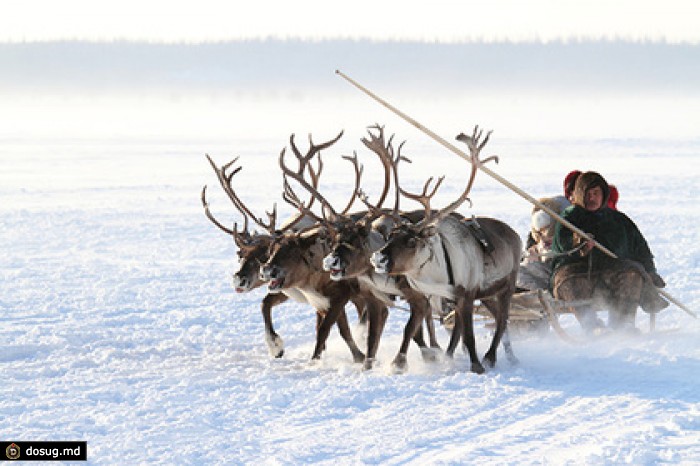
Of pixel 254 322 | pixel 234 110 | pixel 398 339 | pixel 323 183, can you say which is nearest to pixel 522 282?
pixel 398 339

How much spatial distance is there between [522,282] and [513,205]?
12.7 metres

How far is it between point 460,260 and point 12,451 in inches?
151

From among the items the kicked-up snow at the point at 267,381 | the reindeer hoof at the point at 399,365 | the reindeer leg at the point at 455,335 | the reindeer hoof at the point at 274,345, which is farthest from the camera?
the reindeer hoof at the point at 274,345

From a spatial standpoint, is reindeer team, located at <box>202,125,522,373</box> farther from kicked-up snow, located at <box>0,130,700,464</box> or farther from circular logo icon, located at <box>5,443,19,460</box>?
circular logo icon, located at <box>5,443,19,460</box>

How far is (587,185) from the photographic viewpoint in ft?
34.8

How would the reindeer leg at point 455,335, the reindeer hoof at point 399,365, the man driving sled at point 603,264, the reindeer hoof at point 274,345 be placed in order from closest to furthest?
the reindeer hoof at point 399,365 → the reindeer leg at point 455,335 → the reindeer hoof at point 274,345 → the man driving sled at point 603,264

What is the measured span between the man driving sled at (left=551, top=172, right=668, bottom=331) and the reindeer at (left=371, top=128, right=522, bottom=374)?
83 centimetres

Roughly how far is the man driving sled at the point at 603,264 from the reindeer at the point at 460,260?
0.83 meters

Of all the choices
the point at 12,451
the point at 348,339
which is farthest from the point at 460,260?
the point at 12,451

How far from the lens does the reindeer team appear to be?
9.23 m

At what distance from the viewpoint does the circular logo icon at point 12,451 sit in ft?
23.1

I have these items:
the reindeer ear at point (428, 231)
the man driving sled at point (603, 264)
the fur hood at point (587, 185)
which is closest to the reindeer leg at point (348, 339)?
the reindeer ear at point (428, 231)

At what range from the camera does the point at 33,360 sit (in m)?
10.3

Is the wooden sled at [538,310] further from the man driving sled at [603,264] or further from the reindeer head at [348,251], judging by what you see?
the reindeer head at [348,251]
